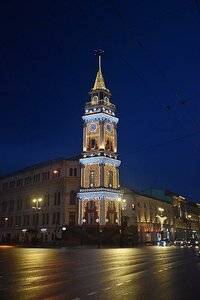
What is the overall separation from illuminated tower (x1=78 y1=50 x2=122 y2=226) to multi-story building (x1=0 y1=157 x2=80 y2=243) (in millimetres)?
3869

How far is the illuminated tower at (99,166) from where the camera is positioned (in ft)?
215

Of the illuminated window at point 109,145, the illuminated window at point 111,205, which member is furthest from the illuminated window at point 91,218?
the illuminated window at point 109,145

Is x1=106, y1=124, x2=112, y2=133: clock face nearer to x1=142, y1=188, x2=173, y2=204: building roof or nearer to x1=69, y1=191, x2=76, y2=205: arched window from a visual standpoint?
x1=69, y1=191, x2=76, y2=205: arched window

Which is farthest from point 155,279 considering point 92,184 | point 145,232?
point 145,232

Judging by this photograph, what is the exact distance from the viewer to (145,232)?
3374 inches

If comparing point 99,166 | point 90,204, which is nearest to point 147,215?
point 90,204

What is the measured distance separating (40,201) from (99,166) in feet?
58.6

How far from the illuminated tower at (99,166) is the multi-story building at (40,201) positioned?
3.87m

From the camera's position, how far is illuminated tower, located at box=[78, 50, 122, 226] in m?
65.5

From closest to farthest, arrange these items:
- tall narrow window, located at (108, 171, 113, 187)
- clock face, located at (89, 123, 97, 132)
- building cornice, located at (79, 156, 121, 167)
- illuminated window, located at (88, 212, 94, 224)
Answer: illuminated window, located at (88, 212, 94, 224) → building cornice, located at (79, 156, 121, 167) → tall narrow window, located at (108, 171, 113, 187) → clock face, located at (89, 123, 97, 132)

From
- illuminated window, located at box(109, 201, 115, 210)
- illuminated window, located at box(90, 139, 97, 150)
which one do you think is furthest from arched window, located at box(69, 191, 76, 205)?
illuminated window, located at box(90, 139, 97, 150)

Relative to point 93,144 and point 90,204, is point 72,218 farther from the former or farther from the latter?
point 93,144

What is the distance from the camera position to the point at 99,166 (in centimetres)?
6712

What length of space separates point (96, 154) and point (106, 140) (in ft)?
13.3
